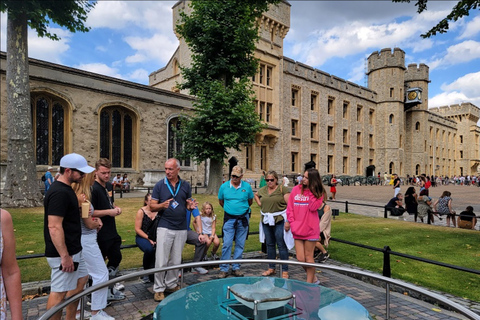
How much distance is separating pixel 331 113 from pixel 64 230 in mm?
40920

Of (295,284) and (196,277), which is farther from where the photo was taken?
(196,277)

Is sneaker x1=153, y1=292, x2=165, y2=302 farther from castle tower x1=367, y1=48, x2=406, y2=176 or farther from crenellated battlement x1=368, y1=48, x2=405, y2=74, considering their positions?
crenellated battlement x1=368, y1=48, x2=405, y2=74

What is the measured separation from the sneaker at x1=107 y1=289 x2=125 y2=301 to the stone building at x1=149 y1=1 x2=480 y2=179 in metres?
21.5

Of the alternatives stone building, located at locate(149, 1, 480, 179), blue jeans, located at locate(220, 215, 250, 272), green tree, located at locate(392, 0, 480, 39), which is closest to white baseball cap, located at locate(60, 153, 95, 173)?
blue jeans, located at locate(220, 215, 250, 272)

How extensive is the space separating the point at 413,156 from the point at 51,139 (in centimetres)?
5454

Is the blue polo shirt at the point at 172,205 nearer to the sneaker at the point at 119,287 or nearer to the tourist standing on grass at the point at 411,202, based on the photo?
the sneaker at the point at 119,287

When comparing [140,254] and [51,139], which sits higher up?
[51,139]

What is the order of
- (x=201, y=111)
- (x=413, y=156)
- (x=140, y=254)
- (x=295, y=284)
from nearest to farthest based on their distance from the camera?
(x=295, y=284), (x=140, y=254), (x=201, y=111), (x=413, y=156)

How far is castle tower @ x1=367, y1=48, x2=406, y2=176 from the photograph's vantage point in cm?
4659

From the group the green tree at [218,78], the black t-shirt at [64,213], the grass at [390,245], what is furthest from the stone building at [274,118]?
the black t-shirt at [64,213]

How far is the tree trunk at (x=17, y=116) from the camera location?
12.4 metres

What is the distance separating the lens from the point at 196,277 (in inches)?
205

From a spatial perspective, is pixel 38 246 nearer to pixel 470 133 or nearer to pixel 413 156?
pixel 413 156

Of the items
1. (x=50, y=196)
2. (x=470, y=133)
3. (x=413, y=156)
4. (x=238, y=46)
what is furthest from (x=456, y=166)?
(x=50, y=196)
